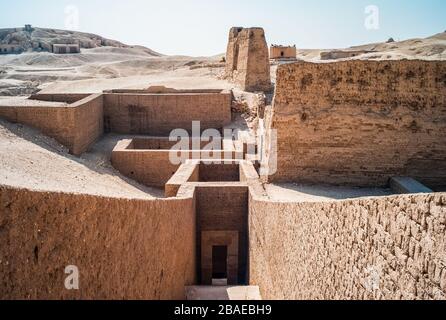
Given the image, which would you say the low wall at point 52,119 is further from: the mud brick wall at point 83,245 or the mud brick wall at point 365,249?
the mud brick wall at point 365,249

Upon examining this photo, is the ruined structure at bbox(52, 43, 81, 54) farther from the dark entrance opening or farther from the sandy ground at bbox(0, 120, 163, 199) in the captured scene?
the dark entrance opening

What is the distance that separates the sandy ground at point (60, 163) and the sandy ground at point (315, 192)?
328 cm

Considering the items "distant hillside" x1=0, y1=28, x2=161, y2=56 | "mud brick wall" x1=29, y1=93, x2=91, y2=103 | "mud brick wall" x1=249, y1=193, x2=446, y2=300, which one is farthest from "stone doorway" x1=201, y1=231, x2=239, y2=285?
"distant hillside" x1=0, y1=28, x2=161, y2=56

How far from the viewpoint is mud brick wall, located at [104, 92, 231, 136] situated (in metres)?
16.9

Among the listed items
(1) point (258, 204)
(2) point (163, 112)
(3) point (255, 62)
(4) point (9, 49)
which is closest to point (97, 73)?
(4) point (9, 49)

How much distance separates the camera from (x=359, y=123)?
962cm

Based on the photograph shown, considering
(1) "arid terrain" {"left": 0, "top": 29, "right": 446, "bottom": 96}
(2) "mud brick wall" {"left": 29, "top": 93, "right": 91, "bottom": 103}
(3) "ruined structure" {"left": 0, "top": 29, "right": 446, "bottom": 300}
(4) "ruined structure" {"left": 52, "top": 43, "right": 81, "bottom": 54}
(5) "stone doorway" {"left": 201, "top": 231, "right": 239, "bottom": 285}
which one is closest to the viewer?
(3) "ruined structure" {"left": 0, "top": 29, "right": 446, "bottom": 300}

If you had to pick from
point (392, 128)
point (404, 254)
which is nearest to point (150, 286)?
point (404, 254)

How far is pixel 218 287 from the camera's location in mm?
8453

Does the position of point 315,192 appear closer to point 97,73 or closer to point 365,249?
point 365,249

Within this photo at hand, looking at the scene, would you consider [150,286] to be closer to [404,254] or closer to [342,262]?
[342,262]

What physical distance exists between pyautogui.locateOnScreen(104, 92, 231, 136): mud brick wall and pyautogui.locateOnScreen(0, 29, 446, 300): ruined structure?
5 centimetres

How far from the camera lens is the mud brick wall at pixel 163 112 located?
16.9 meters
